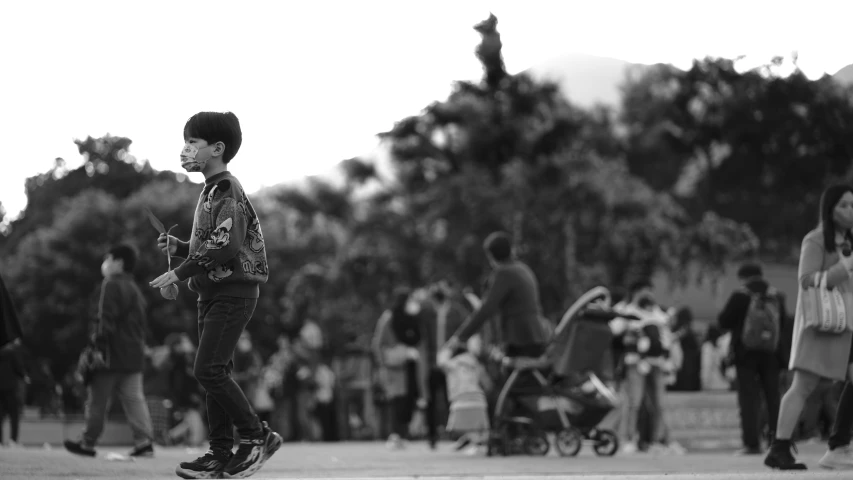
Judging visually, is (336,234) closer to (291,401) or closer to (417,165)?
(417,165)

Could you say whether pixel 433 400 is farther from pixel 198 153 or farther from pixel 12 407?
pixel 198 153

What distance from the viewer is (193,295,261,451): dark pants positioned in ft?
23.4

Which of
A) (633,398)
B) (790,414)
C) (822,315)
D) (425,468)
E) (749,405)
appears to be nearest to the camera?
(822,315)

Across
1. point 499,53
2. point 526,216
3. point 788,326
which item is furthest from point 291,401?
point 499,53

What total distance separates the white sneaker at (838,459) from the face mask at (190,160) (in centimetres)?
502

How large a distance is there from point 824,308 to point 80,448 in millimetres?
6230

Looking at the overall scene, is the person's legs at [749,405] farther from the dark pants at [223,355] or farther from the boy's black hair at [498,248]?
the dark pants at [223,355]

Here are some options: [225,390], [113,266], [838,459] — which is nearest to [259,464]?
[225,390]

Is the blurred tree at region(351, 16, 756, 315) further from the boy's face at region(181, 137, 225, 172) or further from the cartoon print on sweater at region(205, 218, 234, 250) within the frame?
the cartoon print on sweater at region(205, 218, 234, 250)

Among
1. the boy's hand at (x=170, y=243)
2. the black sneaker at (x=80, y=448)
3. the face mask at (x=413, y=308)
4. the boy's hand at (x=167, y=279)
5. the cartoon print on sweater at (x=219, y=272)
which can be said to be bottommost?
the black sneaker at (x=80, y=448)

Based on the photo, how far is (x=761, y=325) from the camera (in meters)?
13.6

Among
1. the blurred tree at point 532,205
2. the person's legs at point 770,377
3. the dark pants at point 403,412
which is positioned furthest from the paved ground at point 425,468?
the blurred tree at point 532,205

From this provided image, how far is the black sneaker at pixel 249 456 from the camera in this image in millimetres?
7199

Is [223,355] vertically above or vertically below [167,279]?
below
